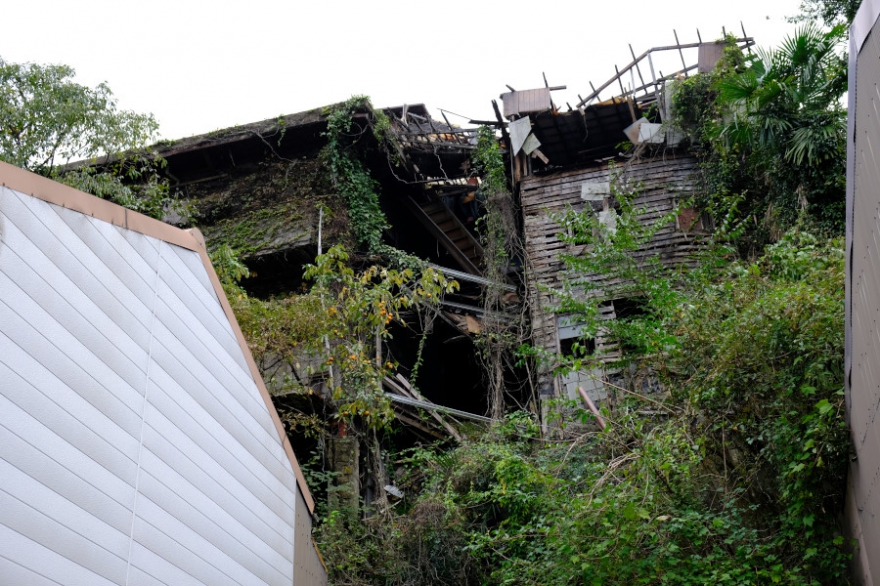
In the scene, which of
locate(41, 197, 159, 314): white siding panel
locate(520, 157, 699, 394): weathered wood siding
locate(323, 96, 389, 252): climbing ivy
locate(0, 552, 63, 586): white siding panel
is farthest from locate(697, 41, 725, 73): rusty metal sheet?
locate(0, 552, 63, 586): white siding panel

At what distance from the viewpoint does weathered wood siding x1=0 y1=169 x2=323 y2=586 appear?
13.5ft

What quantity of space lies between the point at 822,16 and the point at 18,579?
14855 millimetres

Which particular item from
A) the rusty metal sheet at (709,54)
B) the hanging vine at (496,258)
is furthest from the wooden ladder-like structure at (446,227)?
the rusty metal sheet at (709,54)

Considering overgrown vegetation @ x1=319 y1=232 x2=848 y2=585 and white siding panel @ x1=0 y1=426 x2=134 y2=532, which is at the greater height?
white siding panel @ x1=0 y1=426 x2=134 y2=532

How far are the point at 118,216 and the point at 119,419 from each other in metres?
1.47

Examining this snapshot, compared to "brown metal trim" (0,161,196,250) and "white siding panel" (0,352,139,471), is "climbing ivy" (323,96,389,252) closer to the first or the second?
"brown metal trim" (0,161,196,250)

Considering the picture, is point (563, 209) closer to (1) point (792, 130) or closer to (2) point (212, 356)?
(1) point (792, 130)

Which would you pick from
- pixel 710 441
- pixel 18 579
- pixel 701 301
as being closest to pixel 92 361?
pixel 18 579

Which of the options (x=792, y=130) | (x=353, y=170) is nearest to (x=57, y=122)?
(x=353, y=170)

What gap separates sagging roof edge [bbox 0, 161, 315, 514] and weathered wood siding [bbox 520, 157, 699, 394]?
7133 millimetres

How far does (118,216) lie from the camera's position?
5.60 metres

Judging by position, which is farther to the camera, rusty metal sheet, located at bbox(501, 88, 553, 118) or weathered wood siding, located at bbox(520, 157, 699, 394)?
rusty metal sheet, located at bbox(501, 88, 553, 118)

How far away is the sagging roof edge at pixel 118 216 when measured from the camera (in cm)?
460

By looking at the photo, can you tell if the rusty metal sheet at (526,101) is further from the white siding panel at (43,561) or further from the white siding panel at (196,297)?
the white siding panel at (43,561)
